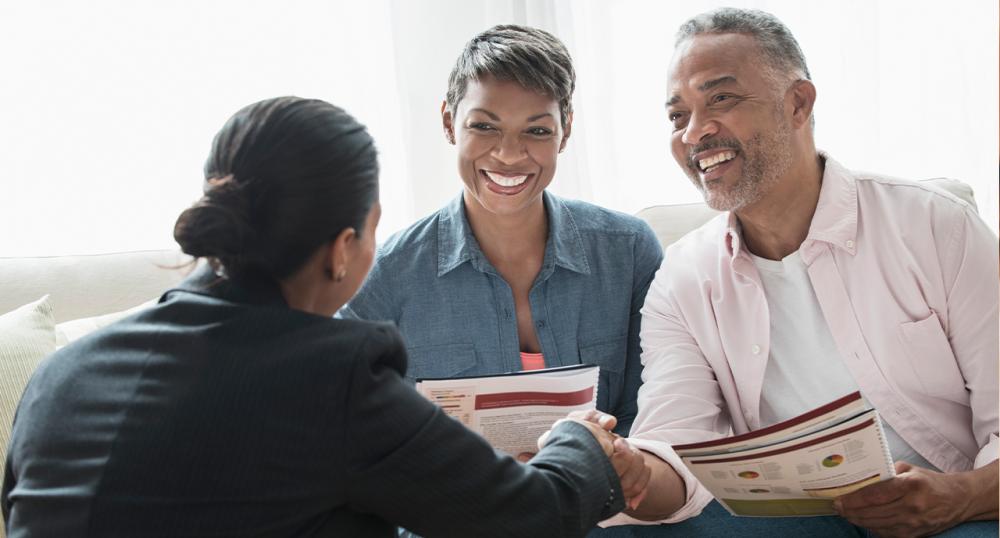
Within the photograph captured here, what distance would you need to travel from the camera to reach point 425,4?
3.02 meters

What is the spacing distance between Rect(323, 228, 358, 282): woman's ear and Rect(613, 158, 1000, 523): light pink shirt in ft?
2.41

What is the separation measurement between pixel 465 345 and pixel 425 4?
4.64 ft

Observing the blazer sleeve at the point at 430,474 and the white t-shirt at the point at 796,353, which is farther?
the white t-shirt at the point at 796,353

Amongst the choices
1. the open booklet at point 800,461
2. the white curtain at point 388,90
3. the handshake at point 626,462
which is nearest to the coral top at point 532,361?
the handshake at point 626,462

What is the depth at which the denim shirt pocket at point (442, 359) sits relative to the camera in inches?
78.7

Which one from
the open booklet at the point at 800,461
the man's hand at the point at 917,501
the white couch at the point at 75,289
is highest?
the white couch at the point at 75,289

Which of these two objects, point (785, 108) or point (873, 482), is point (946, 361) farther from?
point (785, 108)

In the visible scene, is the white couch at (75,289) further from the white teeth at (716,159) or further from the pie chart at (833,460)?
the pie chart at (833,460)

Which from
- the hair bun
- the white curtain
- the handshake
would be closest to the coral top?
the handshake

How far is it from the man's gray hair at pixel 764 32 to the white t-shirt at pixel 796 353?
0.34 m

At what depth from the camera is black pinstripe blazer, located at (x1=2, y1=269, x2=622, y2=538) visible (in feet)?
3.28

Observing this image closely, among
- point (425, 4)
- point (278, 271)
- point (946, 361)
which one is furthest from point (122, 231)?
point (946, 361)

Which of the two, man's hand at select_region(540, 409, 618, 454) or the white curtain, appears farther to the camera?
the white curtain

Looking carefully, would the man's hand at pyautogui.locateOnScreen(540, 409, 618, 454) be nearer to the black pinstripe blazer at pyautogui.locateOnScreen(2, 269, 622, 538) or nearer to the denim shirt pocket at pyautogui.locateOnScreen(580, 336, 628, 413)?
the black pinstripe blazer at pyautogui.locateOnScreen(2, 269, 622, 538)
